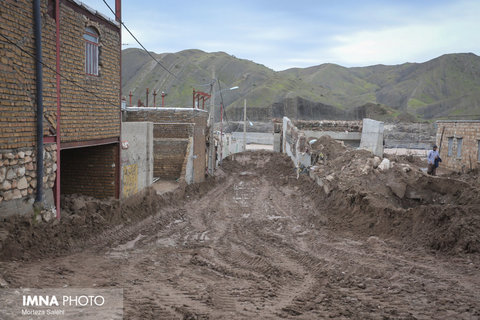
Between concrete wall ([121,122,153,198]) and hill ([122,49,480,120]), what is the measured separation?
42.2m

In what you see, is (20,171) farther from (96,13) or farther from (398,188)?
(398,188)

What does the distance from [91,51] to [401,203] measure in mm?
10856

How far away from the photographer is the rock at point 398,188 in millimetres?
13531

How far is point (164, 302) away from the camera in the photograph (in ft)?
18.4

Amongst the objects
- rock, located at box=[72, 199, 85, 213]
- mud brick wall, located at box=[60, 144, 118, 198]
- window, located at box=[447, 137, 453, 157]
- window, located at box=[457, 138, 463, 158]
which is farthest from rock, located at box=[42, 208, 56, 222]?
window, located at box=[447, 137, 453, 157]

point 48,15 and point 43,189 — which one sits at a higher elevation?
point 48,15

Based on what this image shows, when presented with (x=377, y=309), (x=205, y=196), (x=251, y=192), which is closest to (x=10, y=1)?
(x=377, y=309)

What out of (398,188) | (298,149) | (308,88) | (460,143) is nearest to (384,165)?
(398,188)

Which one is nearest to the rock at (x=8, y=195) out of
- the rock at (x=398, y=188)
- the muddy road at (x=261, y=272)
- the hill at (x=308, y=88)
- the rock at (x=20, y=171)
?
the rock at (x=20, y=171)

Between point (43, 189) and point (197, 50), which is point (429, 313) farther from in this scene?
point (197, 50)

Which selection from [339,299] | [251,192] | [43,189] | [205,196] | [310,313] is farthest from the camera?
[251,192]

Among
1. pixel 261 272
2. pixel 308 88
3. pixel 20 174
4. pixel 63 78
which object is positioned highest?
pixel 308 88

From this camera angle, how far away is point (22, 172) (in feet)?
24.3

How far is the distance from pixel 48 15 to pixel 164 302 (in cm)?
636
